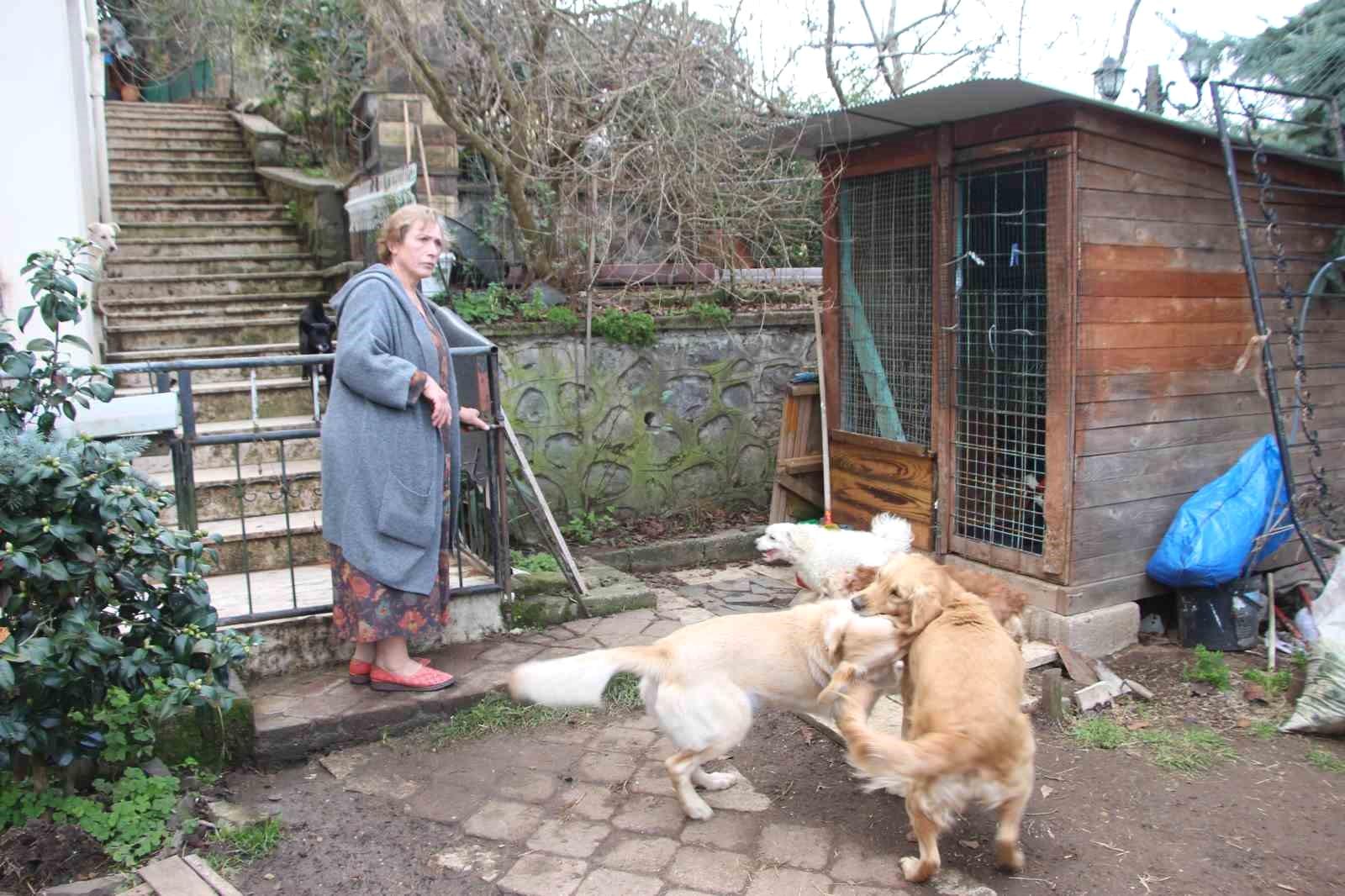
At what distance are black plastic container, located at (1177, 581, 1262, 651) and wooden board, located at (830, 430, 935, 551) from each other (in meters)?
1.44

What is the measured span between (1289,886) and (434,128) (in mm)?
7287

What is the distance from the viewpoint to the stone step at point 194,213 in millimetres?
8844

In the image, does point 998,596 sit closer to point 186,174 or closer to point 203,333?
point 203,333

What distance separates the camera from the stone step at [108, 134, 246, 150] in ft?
33.0

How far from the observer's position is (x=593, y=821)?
3.41 meters

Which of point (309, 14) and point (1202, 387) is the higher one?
point (309, 14)

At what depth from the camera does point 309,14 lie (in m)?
10.4

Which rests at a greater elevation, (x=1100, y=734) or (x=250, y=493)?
(x=250, y=493)

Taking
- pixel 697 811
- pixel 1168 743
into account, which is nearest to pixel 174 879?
pixel 697 811

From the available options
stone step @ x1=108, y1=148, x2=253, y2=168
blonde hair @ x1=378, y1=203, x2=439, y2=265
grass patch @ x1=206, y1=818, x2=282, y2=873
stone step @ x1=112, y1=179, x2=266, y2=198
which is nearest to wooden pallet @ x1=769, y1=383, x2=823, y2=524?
blonde hair @ x1=378, y1=203, x2=439, y2=265

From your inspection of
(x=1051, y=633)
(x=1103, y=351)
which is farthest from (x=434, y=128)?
(x=1051, y=633)

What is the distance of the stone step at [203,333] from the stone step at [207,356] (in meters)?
0.09

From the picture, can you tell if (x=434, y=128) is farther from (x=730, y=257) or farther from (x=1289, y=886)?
(x=1289, y=886)

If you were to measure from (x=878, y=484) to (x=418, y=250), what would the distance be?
3.42 metres
